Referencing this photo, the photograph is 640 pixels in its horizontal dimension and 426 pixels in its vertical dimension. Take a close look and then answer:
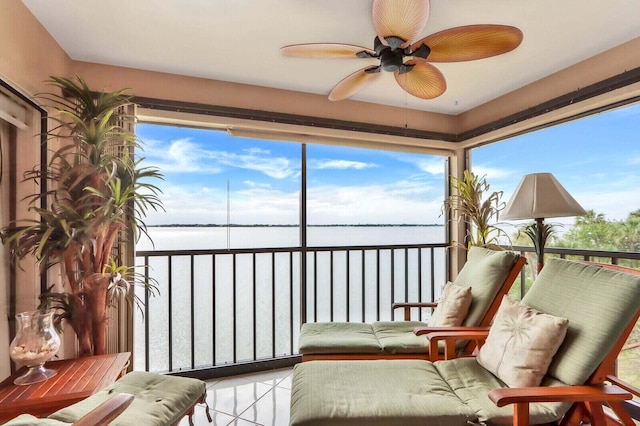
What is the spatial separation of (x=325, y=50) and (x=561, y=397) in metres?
1.87

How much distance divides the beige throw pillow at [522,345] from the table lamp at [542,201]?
0.67 m

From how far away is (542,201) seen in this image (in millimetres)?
2092

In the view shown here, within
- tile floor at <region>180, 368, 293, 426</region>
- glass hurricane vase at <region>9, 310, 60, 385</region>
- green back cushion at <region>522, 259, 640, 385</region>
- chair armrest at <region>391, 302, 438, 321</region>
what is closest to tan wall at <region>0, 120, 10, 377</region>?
glass hurricane vase at <region>9, 310, 60, 385</region>

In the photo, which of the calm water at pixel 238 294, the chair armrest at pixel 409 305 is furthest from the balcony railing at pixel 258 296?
the chair armrest at pixel 409 305

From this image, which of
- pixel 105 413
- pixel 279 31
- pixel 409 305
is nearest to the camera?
pixel 105 413

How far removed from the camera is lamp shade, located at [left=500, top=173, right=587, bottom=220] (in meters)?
2.05

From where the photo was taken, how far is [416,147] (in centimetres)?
358

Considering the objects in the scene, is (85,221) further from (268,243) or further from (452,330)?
(452,330)

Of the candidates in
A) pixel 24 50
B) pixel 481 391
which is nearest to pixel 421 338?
pixel 481 391

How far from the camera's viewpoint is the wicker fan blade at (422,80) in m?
1.92

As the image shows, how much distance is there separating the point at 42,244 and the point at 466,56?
95.1 inches

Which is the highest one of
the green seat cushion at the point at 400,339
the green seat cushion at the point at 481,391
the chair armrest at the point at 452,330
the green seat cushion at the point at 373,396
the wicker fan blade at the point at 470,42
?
the wicker fan blade at the point at 470,42

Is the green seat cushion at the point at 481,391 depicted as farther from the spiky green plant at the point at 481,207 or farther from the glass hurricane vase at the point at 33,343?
the glass hurricane vase at the point at 33,343

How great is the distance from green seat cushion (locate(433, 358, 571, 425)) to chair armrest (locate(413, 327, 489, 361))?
3.8 inches
